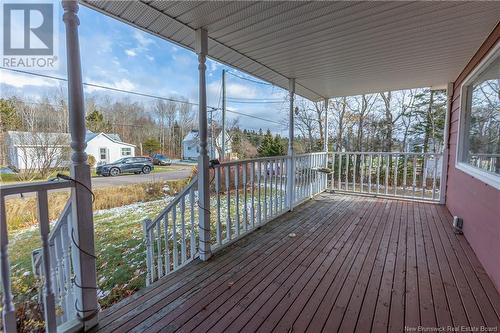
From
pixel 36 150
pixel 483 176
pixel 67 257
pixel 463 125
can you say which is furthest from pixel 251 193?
pixel 36 150

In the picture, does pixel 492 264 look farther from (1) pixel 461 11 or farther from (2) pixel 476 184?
(1) pixel 461 11

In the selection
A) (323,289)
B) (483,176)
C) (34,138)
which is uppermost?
(34,138)

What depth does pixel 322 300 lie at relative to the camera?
67.2 inches

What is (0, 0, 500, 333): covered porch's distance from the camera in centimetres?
144

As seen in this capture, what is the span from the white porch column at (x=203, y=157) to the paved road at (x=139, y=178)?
7853 mm

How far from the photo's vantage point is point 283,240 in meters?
2.81

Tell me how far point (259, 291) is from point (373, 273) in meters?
1.03

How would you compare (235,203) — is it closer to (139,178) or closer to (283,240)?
(283,240)

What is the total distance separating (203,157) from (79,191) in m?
1.09

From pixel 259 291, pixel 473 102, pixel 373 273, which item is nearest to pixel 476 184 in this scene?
pixel 473 102

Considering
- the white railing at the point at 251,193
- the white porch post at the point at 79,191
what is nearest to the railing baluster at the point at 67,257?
the white porch post at the point at 79,191

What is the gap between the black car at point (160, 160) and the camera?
11.7 meters

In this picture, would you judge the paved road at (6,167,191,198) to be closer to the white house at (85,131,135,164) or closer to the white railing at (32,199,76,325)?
the white house at (85,131,135,164)

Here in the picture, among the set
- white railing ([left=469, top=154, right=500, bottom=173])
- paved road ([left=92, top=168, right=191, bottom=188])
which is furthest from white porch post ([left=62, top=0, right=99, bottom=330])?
paved road ([left=92, top=168, right=191, bottom=188])
